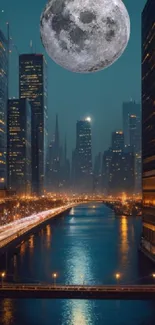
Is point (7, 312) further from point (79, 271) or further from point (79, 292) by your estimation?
point (79, 271)

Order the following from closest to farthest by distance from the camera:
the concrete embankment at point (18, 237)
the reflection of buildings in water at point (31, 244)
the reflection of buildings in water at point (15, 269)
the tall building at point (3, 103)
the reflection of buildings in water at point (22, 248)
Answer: the reflection of buildings in water at point (15, 269)
the concrete embankment at point (18, 237)
the reflection of buildings in water at point (22, 248)
the reflection of buildings in water at point (31, 244)
the tall building at point (3, 103)

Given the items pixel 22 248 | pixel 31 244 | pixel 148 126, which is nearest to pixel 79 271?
pixel 148 126

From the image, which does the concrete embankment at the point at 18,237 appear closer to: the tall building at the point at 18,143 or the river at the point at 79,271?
the river at the point at 79,271

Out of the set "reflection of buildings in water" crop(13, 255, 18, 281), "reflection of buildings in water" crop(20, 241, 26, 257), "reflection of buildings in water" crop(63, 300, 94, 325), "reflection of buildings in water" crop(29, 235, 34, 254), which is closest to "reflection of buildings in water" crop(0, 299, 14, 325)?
"reflection of buildings in water" crop(63, 300, 94, 325)

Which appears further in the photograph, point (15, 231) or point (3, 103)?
point (3, 103)

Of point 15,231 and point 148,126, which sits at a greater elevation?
point 148,126

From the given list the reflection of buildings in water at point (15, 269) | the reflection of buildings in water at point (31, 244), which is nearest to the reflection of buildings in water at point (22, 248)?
the reflection of buildings in water at point (31, 244)

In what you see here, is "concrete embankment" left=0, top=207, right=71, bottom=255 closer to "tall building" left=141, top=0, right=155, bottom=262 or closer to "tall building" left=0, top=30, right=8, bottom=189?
"tall building" left=141, top=0, right=155, bottom=262
